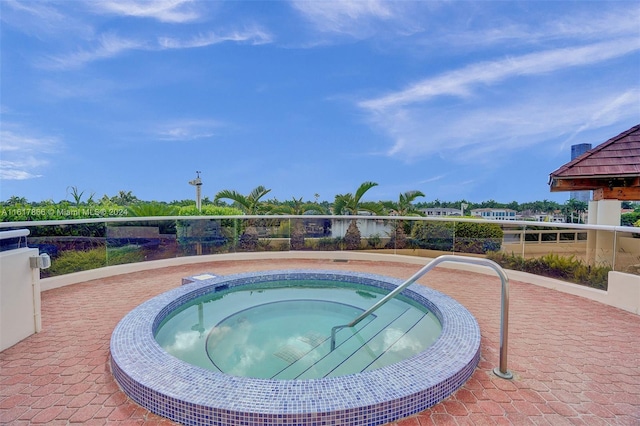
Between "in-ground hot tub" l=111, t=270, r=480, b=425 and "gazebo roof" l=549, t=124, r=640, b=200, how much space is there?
17.1ft

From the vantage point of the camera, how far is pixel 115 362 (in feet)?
8.85

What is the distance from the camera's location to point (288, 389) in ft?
7.59

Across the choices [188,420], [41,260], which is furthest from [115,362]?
[41,260]

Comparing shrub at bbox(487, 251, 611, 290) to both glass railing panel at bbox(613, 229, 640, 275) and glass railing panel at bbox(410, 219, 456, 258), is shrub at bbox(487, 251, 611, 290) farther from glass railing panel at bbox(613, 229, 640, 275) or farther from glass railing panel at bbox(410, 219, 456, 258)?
glass railing panel at bbox(410, 219, 456, 258)

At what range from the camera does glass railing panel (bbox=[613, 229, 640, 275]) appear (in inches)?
181

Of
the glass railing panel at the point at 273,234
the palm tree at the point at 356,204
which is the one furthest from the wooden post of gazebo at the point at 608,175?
the glass railing panel at the point at 273,234

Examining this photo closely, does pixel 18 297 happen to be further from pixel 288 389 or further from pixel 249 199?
pixel 249 199

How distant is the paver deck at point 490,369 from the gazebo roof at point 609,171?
8.78 feet

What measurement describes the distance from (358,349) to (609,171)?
6.27 metres

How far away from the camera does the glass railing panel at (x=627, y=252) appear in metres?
4.59

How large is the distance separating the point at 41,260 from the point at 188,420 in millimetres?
2903

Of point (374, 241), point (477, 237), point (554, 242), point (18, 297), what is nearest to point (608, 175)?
point (554, 242)

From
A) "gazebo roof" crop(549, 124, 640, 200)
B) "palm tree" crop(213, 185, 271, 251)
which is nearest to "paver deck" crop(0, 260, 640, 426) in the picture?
"gazebo roof" crop(549, 124, 640, 200)

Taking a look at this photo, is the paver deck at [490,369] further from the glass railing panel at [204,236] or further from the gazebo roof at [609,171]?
the gazebo roof at [609,171]
